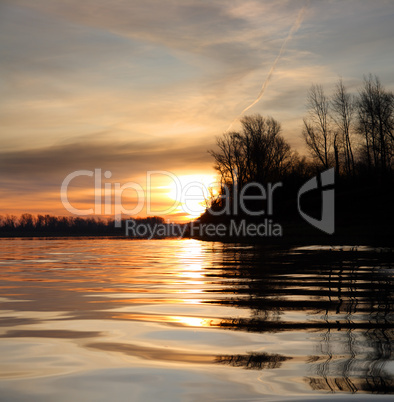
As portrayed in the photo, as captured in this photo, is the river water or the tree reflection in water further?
the tree reflection in water

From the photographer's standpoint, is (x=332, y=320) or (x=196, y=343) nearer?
(x=196, y=343)

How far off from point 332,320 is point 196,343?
2173mm

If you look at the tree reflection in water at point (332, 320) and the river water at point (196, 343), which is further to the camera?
the tree reflection in water at point (332, 320)

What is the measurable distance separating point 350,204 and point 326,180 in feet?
68.6

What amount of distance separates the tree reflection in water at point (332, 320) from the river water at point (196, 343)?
1 cm

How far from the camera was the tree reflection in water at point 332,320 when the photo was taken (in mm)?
4422

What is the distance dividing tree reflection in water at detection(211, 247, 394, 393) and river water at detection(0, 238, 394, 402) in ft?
0.05

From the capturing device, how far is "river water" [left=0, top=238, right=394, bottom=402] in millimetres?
4094

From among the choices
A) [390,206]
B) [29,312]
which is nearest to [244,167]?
[390,206]

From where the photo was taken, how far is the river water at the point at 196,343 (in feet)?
13.4

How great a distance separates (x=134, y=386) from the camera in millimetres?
4164

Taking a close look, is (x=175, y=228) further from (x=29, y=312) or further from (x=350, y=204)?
(x=29, y=312)

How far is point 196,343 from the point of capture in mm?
5766

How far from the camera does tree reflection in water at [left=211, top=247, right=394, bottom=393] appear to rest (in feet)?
14.5
